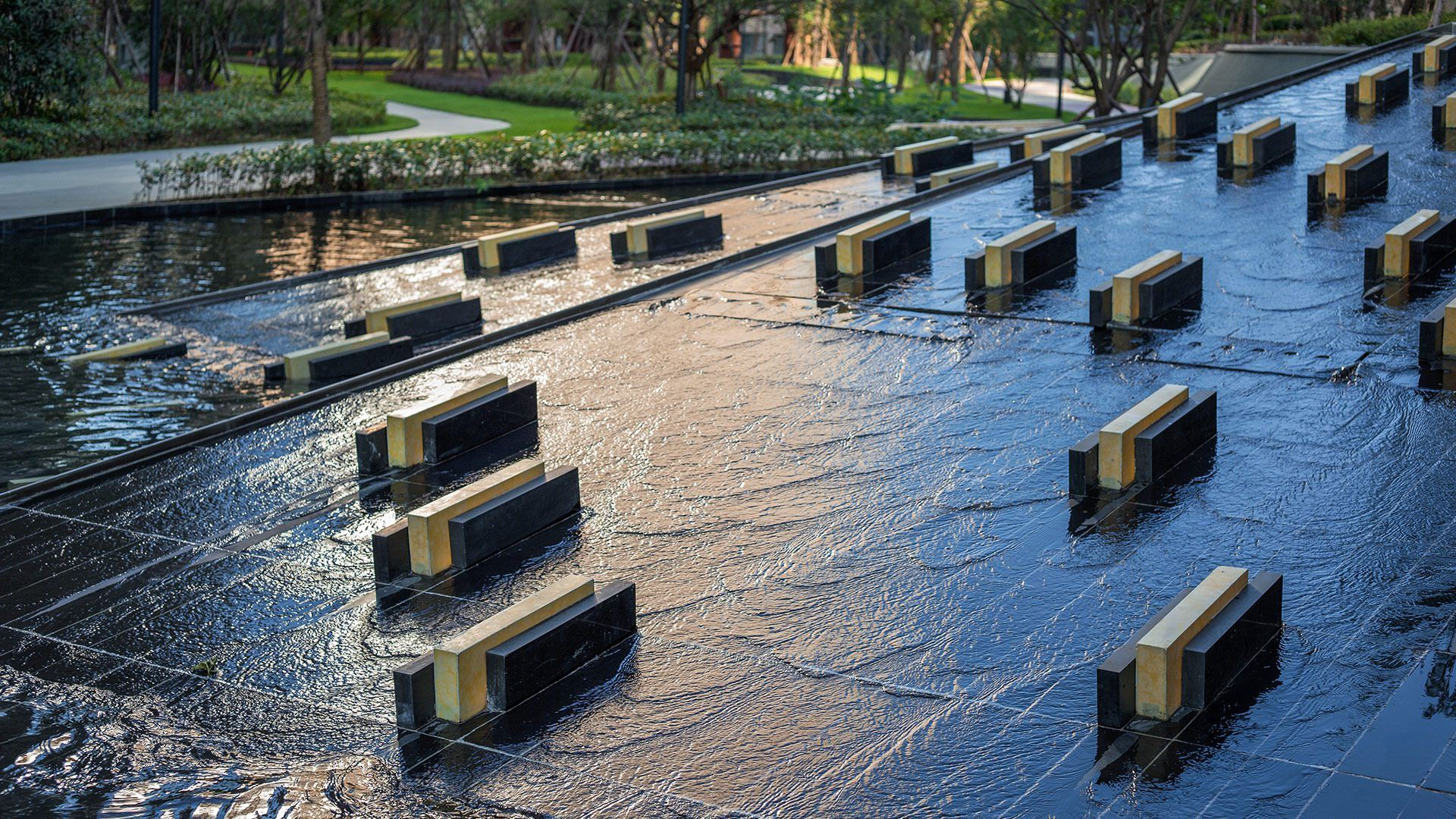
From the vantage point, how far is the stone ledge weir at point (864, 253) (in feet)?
36.2

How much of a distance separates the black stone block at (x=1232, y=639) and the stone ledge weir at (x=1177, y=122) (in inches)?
422

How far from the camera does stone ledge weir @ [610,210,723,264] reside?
1373 centimetres

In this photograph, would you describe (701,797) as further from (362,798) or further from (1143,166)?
(1143,166)

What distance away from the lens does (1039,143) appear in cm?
1571

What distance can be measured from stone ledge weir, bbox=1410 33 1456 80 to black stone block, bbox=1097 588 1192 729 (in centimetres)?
1508

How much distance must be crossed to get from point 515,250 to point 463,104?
26.7m

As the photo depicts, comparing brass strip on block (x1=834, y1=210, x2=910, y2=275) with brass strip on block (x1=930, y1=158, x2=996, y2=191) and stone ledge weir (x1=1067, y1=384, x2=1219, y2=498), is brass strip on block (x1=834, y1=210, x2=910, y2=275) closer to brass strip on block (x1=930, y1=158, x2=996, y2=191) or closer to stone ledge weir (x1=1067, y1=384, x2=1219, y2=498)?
brass strip on block (x1=930, y1=158, x2=996, y2=191)

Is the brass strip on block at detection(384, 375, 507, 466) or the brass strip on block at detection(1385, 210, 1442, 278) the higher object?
the brass strip on block at detection(1385, 210, 1442, 278)

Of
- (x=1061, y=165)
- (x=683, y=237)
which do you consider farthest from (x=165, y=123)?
(x=1061, y=165)

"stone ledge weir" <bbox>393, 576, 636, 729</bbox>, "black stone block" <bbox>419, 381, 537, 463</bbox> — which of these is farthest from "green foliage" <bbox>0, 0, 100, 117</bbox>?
"stone ledge weir" <bbox>393, 576, 636, 729</bbox>

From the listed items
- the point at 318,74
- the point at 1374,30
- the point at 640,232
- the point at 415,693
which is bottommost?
the point at 415,693

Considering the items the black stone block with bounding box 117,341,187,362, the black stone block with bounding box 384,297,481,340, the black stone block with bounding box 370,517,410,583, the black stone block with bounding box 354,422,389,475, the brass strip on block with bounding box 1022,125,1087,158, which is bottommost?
the black stone block with bounding box 370,517,410,583

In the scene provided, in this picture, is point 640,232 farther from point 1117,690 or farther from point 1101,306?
point 1117,690

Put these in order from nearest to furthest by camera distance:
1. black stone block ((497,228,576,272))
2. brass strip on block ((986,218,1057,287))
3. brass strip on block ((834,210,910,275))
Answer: brass strip on block ((986,218,1057,287)) < brass strip on block ((834,210,910,275)) < black stone block ((497,228,576,272))
